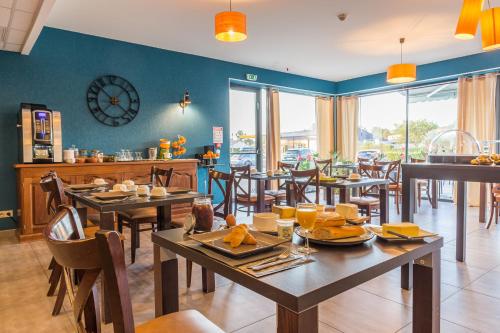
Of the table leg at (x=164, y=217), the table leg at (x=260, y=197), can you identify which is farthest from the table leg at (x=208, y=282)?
the table leg at (x=260, y=197)

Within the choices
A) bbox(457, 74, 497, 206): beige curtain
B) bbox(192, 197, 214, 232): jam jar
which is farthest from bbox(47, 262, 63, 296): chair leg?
bbox(457, 74, 497, 206): beige curtain

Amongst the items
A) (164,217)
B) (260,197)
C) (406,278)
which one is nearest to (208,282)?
(164,217)

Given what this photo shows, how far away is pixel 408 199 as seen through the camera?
270 centimetres

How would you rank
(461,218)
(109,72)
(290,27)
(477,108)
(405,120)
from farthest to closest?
(405,120)
(477,108)
(109,72)
(290,27)
(461,218)

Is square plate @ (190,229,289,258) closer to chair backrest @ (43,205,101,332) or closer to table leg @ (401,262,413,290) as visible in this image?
chair backrest @ (43,205,101,332)

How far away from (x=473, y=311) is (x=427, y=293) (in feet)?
4.44

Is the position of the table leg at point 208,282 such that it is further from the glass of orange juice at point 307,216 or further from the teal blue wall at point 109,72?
the teal blue wall at point 109,72

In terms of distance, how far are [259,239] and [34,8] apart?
11.2 ft

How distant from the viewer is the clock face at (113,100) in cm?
502

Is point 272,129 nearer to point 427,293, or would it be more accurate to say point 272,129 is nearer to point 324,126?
point 324,126

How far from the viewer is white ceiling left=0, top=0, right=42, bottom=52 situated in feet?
10.3

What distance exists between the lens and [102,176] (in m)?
4.57

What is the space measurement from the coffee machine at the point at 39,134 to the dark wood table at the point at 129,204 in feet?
5.68

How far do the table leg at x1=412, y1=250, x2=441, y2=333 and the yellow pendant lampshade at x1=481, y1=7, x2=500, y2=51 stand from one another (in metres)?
2.38
